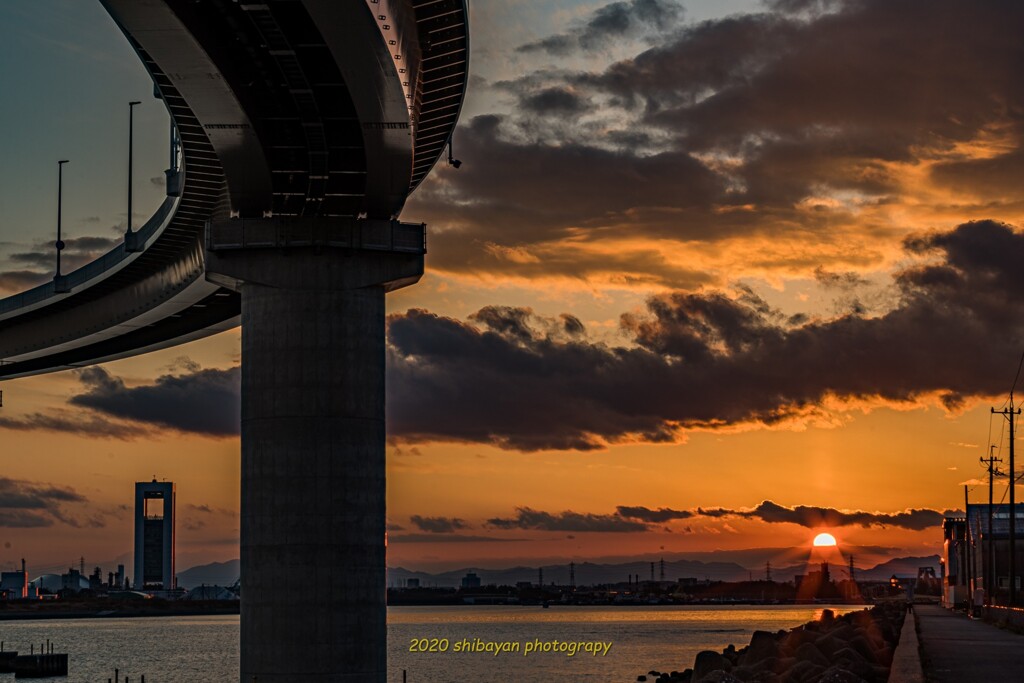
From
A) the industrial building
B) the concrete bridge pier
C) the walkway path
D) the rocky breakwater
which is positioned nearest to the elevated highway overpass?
the concrete bridge pier

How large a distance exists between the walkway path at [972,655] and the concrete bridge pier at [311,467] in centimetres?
1492

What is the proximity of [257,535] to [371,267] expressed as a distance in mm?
8062

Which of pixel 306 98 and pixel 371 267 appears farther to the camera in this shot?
pixel 371 267

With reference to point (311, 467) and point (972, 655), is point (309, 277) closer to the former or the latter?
point (311, 467)

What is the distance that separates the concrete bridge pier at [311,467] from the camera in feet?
130

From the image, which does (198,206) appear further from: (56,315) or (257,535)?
(56,315)

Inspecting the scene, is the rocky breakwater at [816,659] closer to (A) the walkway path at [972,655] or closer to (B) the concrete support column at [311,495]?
(A) the walkway path at [972,655]

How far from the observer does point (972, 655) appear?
3988cm

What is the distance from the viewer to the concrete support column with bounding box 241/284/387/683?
39.6 metres

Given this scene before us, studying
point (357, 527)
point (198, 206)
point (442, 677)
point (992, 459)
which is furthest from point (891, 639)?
point (992, 459)

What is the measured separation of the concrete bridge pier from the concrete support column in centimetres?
3

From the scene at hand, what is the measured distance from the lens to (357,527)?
40.2 meters

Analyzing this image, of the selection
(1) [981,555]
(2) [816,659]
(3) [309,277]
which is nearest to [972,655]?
(2) [816,659]

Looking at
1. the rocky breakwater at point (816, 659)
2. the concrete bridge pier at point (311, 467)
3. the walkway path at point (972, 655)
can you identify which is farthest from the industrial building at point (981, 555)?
the concrete bridge pier at point (311, 467)
